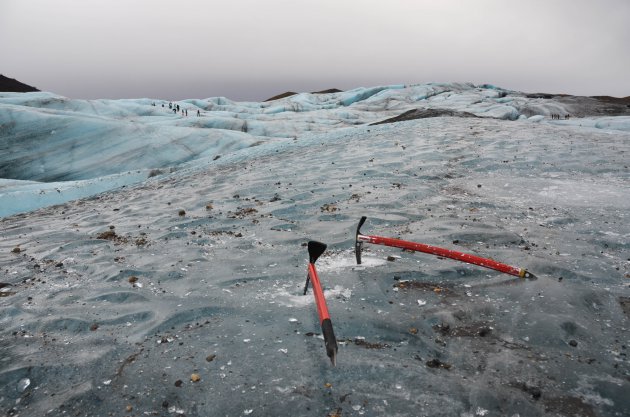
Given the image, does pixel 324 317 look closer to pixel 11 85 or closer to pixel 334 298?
pixel 334 298

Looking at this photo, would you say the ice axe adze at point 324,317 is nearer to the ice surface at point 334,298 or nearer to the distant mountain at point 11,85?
the ice surface at point 334,298

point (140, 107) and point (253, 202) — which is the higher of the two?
point (140, 107)

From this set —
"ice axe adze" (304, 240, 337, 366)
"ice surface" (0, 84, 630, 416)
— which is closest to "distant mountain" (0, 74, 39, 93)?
"ice surface" (0, 84, 630, 416)

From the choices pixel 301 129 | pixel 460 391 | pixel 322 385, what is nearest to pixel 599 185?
pixel 460 391

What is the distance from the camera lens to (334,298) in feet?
12.5

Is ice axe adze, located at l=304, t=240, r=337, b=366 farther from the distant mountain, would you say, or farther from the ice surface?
the distant mountain

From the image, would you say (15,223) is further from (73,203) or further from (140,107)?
(140,107)

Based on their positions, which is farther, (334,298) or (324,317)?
(334,298)

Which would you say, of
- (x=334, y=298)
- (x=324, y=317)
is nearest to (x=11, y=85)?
(x=334, y=298)

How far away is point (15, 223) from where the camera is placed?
8297 millimetres

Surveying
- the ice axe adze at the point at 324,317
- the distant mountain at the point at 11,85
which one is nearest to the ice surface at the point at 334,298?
the ice axe adze at the point at 324,317

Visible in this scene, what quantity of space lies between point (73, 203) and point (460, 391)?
1051 cm

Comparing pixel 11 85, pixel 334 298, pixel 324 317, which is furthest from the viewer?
pixel 11 85

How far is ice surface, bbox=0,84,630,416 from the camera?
2613 millimetres
